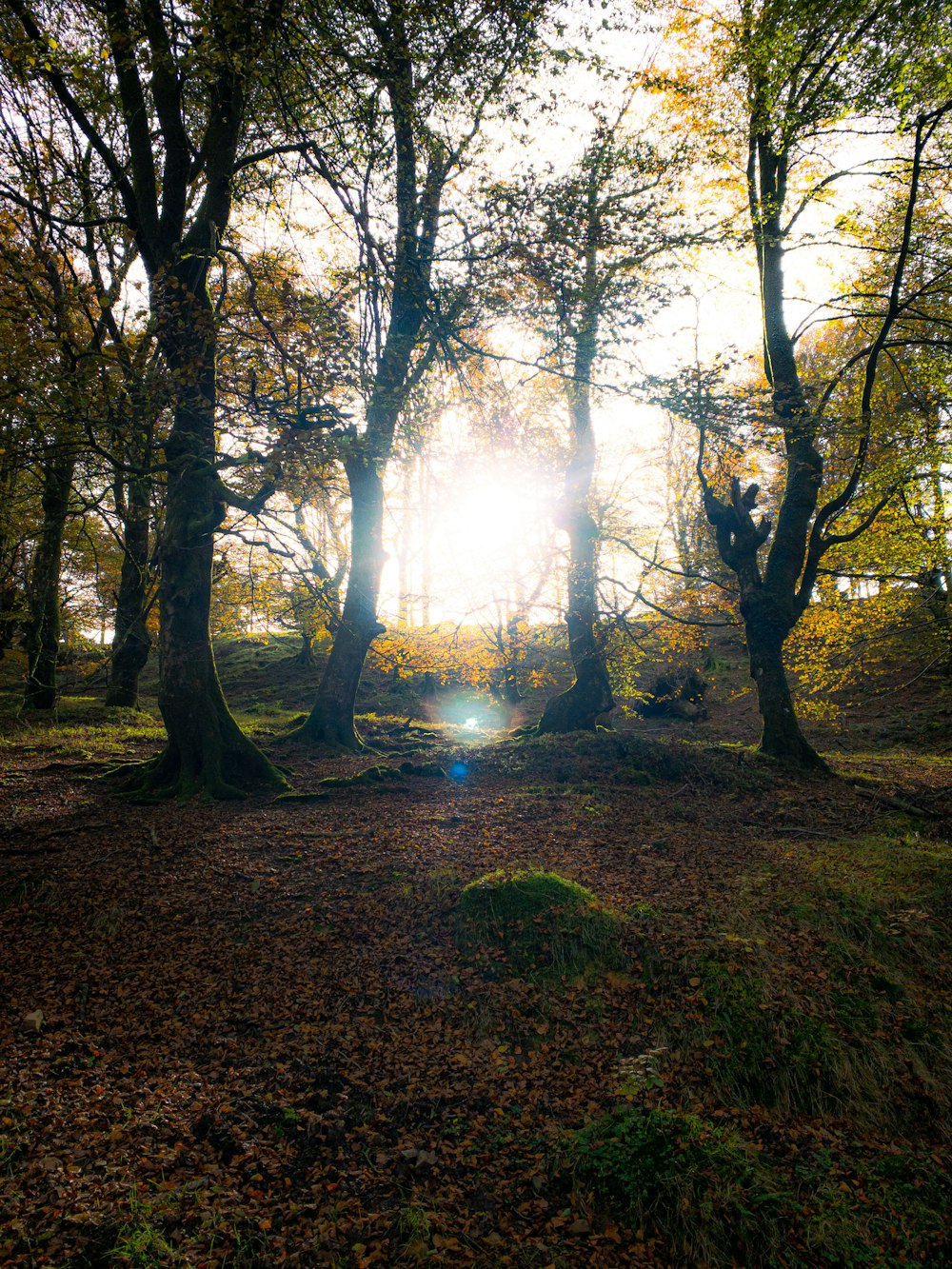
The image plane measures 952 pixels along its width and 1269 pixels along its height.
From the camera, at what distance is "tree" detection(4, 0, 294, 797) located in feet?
21.2

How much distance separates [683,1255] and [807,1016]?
5.78 feet

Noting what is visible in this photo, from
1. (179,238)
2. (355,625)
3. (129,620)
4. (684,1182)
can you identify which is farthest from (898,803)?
(129,620)

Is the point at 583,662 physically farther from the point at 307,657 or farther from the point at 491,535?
the point at 307,657

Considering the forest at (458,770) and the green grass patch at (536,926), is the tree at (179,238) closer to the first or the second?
the forest at (458,770)

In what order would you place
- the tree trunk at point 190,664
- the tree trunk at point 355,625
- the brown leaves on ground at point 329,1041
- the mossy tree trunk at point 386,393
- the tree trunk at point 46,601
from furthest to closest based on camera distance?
the tree trunk at point 355,625, the tree trunk at point 46,601, the tree trunk at point 190,664, the mossy tree trunk at point 386,393, the brown leaves on ground at point 329,1041

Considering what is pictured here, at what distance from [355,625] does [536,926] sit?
8.38 metres

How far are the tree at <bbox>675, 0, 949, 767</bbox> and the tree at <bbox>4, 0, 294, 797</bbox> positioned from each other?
256 inches

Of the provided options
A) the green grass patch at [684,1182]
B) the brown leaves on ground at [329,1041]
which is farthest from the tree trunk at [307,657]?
the green grass patch at [684,1182]

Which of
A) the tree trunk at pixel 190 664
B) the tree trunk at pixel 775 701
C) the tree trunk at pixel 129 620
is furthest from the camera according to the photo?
the tree trunk at pixel 129 620

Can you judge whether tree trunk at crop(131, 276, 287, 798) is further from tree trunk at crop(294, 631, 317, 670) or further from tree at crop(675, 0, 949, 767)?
tree trunk at crop(294, 631, 317, 670)

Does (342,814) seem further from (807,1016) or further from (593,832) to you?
(807,1016)

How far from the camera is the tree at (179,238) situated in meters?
6.48

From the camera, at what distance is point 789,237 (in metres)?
9.35

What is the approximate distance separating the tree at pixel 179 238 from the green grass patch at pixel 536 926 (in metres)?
4.87
